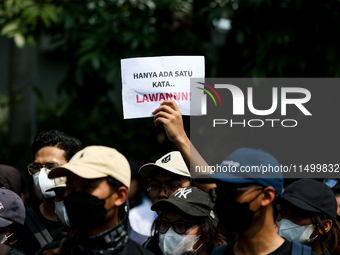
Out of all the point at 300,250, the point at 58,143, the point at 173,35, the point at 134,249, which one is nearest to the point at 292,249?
the point at 300,250

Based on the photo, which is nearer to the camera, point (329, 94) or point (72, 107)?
point (329, 94)

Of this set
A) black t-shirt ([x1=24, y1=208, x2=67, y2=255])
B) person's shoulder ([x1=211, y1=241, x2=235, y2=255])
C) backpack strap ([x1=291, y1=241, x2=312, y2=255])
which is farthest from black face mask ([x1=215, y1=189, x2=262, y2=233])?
black t-shirt ([x1=24, y1=208, x2=67, y2=255])

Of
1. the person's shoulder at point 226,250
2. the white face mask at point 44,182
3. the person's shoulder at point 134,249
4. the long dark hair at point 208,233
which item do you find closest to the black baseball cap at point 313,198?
the long dark hair at point 208,233

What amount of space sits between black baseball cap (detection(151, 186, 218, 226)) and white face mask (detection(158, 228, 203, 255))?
18 centimetres

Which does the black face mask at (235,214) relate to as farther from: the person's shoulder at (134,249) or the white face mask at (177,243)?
the white face mask at (177,243)

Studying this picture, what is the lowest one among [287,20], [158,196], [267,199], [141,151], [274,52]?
[141,151]

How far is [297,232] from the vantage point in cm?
350

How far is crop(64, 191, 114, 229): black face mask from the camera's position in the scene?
105 inches

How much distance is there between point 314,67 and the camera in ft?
20.4

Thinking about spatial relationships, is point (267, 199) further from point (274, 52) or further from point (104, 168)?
point (274, 52)

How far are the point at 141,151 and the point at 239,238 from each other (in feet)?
23.3

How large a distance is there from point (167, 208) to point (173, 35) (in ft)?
11.5

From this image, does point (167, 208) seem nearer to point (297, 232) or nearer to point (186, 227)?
point (186, 227)

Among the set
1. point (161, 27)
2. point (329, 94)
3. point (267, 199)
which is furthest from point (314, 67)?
point (267, 199)
